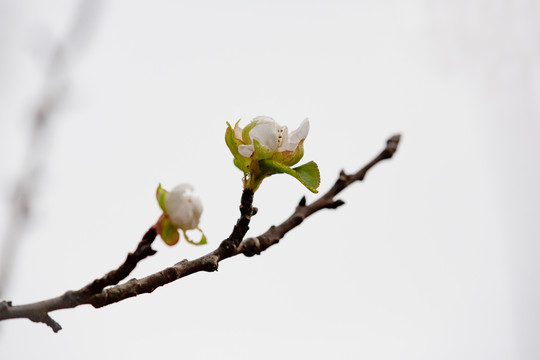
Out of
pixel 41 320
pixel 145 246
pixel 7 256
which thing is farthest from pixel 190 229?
pixel 7 256

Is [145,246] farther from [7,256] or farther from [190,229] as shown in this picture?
[7,256]

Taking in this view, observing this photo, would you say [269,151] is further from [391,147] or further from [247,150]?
[391,147]

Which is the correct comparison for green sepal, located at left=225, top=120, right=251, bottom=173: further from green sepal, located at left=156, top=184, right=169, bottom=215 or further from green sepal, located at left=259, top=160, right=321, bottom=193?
green sepal, located at left=156, top=184, right=169, bottom=215

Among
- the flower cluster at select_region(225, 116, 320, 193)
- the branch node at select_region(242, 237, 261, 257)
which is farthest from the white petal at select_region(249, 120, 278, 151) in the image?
the branch node at select_region(242, 237, 261, 257)

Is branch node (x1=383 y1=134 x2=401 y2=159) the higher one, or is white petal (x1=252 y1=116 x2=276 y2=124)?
white petal (x1=252 y1=116 x2=276 y2=124)

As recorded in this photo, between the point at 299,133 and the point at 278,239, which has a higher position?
the point at 299,133

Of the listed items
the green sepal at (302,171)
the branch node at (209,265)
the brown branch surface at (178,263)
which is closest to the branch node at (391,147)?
the brown branch surface at (178,263)
